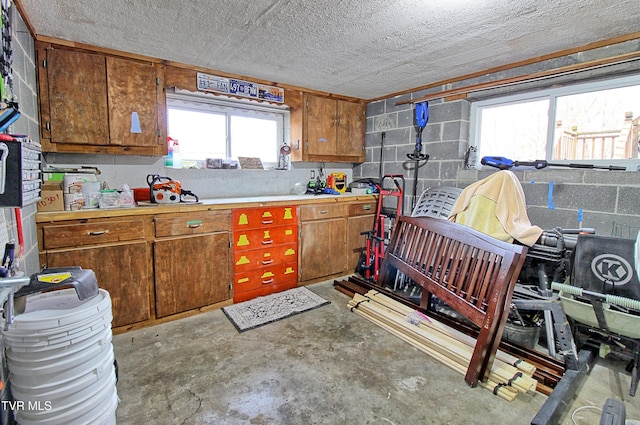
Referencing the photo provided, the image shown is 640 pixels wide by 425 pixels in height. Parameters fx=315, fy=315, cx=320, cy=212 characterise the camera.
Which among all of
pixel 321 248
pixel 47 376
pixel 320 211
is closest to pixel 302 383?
pixel 47 376

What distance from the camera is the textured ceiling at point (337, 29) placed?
1.90 meters

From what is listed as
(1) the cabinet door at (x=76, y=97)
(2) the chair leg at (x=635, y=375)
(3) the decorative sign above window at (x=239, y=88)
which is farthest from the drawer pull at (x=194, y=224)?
(2) the chair leg at (x=635, y=375)

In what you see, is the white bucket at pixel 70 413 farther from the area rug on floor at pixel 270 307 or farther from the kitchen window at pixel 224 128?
the kitchen window at pixel 224 128

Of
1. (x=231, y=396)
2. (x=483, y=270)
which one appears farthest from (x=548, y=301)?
(x=231, y=396)

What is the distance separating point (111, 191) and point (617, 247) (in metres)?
3.53

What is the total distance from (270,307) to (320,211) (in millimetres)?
1188

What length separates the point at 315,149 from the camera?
395cm

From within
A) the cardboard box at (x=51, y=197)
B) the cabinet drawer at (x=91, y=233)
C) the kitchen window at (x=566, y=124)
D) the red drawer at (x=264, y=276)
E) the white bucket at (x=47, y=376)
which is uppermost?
the kitchen window at (x=566, y=124)

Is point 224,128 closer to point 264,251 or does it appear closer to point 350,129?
point 264,251

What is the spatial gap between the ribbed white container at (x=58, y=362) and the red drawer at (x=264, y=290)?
1.66 metres

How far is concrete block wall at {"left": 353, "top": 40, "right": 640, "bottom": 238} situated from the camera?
2.40 metres

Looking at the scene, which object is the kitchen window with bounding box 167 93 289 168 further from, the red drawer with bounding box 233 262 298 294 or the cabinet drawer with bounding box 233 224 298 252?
the red drawer with bounding box 233 262 298 294

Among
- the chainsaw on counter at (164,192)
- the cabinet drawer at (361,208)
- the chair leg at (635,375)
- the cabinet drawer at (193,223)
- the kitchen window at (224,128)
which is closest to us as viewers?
the chair leg at (635,375)

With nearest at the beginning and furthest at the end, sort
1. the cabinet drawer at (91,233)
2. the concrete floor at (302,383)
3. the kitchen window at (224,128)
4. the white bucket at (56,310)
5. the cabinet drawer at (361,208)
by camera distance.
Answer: the white bucket at (56,310)
the concrete floor at (302,383)
the cabinet drawer at (91,233)
the kitchen window at (224,128)
the cabinet drawer at (361,208)
